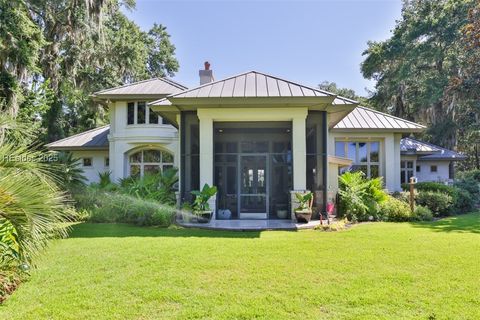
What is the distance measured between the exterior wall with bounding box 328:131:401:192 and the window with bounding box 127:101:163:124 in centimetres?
910

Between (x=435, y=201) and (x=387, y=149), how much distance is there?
376 cm

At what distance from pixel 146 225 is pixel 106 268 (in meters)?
4.92

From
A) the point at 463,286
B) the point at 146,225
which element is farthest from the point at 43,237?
the point at 146,225

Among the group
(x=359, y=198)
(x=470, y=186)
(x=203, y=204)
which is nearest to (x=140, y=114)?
(x=203, y=204)

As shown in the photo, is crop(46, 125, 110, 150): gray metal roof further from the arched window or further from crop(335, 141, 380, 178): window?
crop(335, 141, 380, 178): window

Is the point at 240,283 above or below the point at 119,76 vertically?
below

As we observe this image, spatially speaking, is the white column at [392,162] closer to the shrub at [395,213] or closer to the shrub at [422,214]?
the shrub at [422,214]

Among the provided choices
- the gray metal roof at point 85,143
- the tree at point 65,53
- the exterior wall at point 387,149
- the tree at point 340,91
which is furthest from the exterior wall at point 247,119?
the tree at point 340,91

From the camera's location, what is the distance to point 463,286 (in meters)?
4.76

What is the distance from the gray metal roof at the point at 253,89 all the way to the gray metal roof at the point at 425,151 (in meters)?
8.67

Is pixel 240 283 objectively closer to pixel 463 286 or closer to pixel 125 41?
pixel 463 286

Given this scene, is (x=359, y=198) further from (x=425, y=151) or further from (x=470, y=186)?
(x=470, y=186)

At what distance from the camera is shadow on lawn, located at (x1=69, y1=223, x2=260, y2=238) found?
8.76 metres

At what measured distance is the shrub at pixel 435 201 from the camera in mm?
13352
